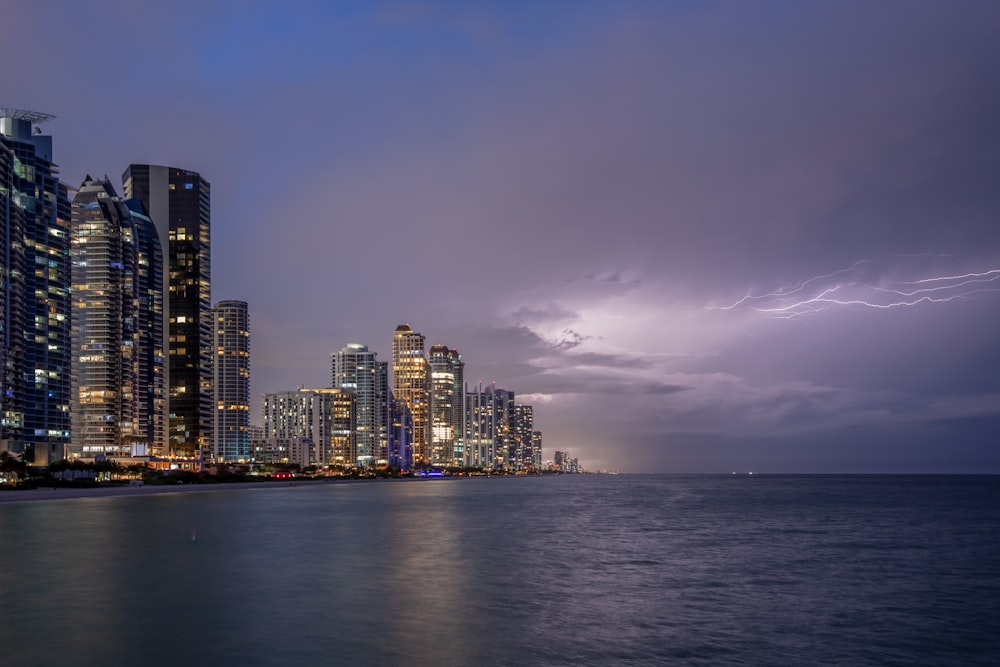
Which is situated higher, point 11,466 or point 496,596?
point 496,596

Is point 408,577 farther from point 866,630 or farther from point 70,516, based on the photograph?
point 70,516

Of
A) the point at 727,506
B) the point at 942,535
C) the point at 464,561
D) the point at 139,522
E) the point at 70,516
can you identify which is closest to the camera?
the point at 464,561

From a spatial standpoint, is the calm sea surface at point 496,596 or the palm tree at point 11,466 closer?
the calm sea surface at point 496,596

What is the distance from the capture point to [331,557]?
62.0m

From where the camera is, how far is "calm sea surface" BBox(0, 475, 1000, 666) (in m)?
32.1

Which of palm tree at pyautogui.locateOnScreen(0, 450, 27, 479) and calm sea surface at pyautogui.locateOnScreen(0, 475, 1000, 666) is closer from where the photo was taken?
calm sea surface at pyautogui.locateOnScreen(0, 475, 1000, 666)

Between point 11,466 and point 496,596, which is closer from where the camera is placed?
point 496,596

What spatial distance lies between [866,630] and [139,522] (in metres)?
79.5

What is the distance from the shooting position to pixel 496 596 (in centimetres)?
4416

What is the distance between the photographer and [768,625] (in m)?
36.6

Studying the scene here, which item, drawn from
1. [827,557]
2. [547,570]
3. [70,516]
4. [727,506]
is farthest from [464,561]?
[727,506]

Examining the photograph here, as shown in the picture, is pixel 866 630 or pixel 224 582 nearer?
pixel 866 630

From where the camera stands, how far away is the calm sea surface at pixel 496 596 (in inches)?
1262

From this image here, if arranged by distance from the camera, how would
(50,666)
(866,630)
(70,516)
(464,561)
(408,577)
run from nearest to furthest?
(50,666) → (866,630) → (408,577) → (464,561) → (70,516)
